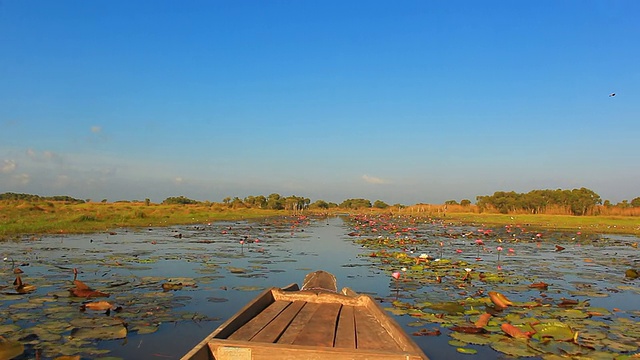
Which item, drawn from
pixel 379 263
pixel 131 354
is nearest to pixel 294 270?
pixel 379 263

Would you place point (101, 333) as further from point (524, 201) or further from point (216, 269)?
point (524, 201)

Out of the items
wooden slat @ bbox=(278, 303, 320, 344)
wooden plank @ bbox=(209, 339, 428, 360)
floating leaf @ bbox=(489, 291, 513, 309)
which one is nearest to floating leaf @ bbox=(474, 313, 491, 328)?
floating leaf @ bbox=(489, 291, 513, 309)

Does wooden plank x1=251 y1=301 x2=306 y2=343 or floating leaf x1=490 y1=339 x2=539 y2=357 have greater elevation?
wooden plank x1=251 y1=301 x2=306 y2=343

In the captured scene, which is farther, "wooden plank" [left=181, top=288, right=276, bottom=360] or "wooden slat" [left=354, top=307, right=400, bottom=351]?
"wooden slat" [left=354, top=307, right=400, bottom=351]

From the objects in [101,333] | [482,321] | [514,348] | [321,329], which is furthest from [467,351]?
[101,333]

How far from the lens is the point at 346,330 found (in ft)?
12.7

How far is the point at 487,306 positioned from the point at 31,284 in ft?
26.3

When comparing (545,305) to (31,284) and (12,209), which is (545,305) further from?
(12,209)

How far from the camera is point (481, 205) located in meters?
54.4

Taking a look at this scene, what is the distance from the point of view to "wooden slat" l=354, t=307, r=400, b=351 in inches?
133

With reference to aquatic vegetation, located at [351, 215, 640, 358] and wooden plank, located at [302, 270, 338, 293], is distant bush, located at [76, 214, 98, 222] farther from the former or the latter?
wooden plank, located at [302, 270, 338, 293]

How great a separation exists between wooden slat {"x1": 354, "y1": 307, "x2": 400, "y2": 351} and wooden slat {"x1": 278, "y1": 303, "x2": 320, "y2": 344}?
50cm

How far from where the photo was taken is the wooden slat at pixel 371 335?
133 inches

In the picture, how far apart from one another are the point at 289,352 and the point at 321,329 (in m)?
0.89
